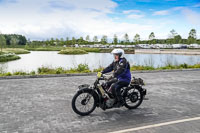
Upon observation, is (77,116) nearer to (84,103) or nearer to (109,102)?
(84,103)

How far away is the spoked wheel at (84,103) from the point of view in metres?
5.05

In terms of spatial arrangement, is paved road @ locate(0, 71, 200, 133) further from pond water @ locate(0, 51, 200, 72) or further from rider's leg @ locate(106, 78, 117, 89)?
pond water @ locate(0, 51, 200, 72)

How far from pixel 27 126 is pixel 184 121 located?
3951 millimetres

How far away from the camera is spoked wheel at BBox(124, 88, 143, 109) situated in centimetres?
562

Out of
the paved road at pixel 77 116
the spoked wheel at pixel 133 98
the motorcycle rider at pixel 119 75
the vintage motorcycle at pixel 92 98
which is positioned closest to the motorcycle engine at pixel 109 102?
the vintage motorcycle at pixel 92 98

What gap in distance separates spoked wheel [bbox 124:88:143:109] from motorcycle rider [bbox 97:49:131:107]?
13.6 inches

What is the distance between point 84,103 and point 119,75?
1282 mm

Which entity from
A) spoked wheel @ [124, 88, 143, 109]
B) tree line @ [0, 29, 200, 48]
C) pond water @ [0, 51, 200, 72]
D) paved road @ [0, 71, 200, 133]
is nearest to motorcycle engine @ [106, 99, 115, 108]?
paved road @ [0, 71, 200, 133]

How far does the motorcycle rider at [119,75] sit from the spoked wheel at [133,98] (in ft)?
1.13

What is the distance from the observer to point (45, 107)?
5.74 meters

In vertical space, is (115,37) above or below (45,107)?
above

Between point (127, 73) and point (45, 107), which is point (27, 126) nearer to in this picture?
point (45, 107)

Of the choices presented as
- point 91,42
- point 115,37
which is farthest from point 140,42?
point 91,42

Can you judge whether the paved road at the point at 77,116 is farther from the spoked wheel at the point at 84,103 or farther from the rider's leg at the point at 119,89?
the rider's leg at the point at 119,89
